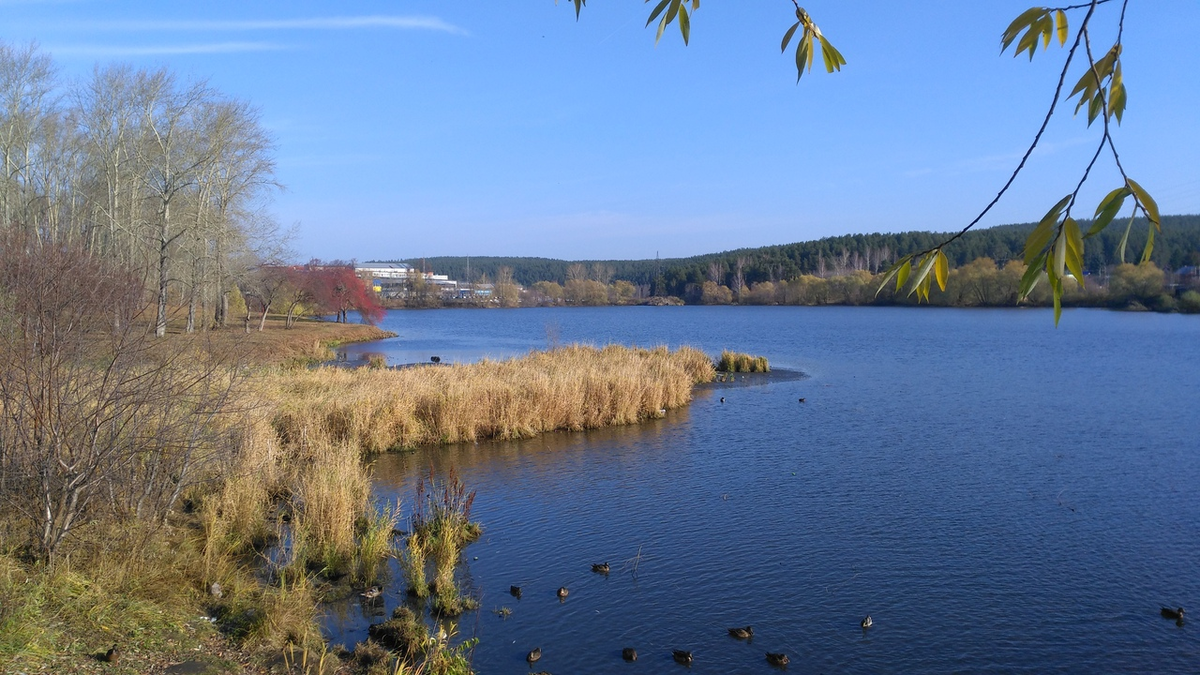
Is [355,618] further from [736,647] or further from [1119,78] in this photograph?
[1119,78]

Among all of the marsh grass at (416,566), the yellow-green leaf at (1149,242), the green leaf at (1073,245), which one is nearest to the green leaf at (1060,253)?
the green leaf at (1073,245)

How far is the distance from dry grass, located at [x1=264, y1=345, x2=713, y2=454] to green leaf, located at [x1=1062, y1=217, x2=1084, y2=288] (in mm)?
14521

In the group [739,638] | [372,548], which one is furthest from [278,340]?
[739,638]

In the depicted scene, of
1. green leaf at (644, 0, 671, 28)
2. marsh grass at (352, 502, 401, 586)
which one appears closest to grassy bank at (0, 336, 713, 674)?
marsh grass at (352, 502, 401, 586)

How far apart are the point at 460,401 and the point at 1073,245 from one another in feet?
58.3

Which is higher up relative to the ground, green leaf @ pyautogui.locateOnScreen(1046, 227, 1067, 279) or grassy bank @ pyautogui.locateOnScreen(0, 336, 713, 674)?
green leaf @ pyautogui.locateOnScreen(1046, 227, 1067, 279)

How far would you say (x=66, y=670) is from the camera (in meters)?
5.84

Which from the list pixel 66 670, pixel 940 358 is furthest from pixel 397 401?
pixel 940 358

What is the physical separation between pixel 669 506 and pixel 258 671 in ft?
25.5

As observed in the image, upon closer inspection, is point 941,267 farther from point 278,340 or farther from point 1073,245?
point 278,340

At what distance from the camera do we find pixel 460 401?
18.9 m

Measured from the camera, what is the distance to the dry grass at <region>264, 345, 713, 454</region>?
17.4 metres

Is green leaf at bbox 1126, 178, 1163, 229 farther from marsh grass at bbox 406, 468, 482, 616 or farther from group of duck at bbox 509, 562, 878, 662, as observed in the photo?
marsh grass at bbox 406, 468, 482, 616

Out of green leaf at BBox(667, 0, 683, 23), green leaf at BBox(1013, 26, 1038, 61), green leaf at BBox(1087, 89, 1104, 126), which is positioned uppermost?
green leaf at BBox(667, 0, 683, 23)
